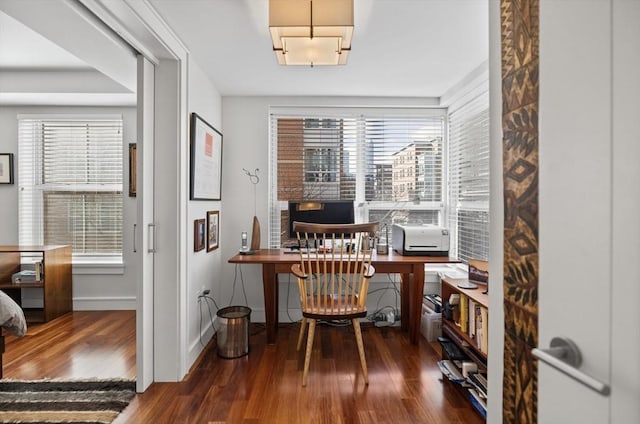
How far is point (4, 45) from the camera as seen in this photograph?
2.67 meters

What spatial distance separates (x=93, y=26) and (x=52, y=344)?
2.60 meters

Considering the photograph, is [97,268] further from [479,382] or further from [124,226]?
[479,382]

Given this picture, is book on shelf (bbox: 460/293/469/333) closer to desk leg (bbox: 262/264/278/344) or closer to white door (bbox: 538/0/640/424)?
desk leg (bbox: 262/264/278/344)

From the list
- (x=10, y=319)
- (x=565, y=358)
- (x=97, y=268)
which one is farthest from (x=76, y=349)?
(x=565, y=358)

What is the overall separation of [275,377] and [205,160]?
1.77m

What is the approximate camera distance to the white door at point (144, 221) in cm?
214

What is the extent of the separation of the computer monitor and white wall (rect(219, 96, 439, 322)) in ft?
1.31

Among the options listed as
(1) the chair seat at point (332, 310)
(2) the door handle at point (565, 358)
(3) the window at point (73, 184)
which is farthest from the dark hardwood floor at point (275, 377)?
(2) the door handle at point (565, 358)

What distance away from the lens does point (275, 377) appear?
2328 millimetres

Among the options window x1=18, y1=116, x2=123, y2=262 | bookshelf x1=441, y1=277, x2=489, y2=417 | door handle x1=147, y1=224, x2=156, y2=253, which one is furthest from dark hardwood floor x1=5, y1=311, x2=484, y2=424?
window x1=18, y1=116, x2=123, y2=262

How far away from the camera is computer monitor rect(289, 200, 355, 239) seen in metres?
3.21

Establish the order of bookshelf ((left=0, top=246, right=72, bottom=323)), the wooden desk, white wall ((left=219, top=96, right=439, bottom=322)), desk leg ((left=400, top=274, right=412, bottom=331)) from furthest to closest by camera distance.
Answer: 1. white wall ((left=219, top=96, right=439, bottom=322))
2. bookshelf ((left=0, top=246, right=72, bottom=323))
3. desk leg ((left=400, top=274, right=412, bottom=331))
4. the wooden desk

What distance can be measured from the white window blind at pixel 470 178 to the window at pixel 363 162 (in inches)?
6.4

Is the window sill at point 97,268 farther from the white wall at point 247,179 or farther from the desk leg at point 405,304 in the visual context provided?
the desk leg at point 405,304
